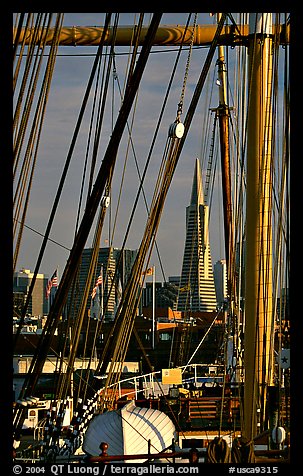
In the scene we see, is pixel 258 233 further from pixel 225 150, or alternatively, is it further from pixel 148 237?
pixel 225 150

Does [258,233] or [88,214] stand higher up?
[258,233]

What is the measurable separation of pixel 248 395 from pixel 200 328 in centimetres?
3534

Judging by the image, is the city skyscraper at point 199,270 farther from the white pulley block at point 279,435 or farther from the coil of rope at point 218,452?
the coil of rope at point 218,452

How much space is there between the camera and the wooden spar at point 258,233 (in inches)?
331

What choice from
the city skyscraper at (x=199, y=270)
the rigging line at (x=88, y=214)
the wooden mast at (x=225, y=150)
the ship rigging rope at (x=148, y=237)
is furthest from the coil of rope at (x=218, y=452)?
the city skyscraper at (x=199, y=270)

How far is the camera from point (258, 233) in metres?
8.79

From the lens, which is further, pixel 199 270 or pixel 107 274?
pixel 199 270

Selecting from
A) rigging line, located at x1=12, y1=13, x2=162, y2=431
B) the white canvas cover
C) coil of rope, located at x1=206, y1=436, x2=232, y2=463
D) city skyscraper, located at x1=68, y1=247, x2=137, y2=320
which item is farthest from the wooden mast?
coil of rope, located at x1=206, y1=436, x2=232, y2=463

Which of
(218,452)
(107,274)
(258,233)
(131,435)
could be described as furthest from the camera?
(107,274)

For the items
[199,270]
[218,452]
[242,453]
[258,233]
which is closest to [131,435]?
[258,233]

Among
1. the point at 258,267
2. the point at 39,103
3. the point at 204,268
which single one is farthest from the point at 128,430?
the point at 204,268

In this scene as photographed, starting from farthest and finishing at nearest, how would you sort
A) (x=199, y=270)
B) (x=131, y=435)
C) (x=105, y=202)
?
(x=199, y=270)
(x=105, y=202)
(x=131, y=435)

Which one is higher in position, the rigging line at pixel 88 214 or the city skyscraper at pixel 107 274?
the city skyscraper at pixel 107 274
